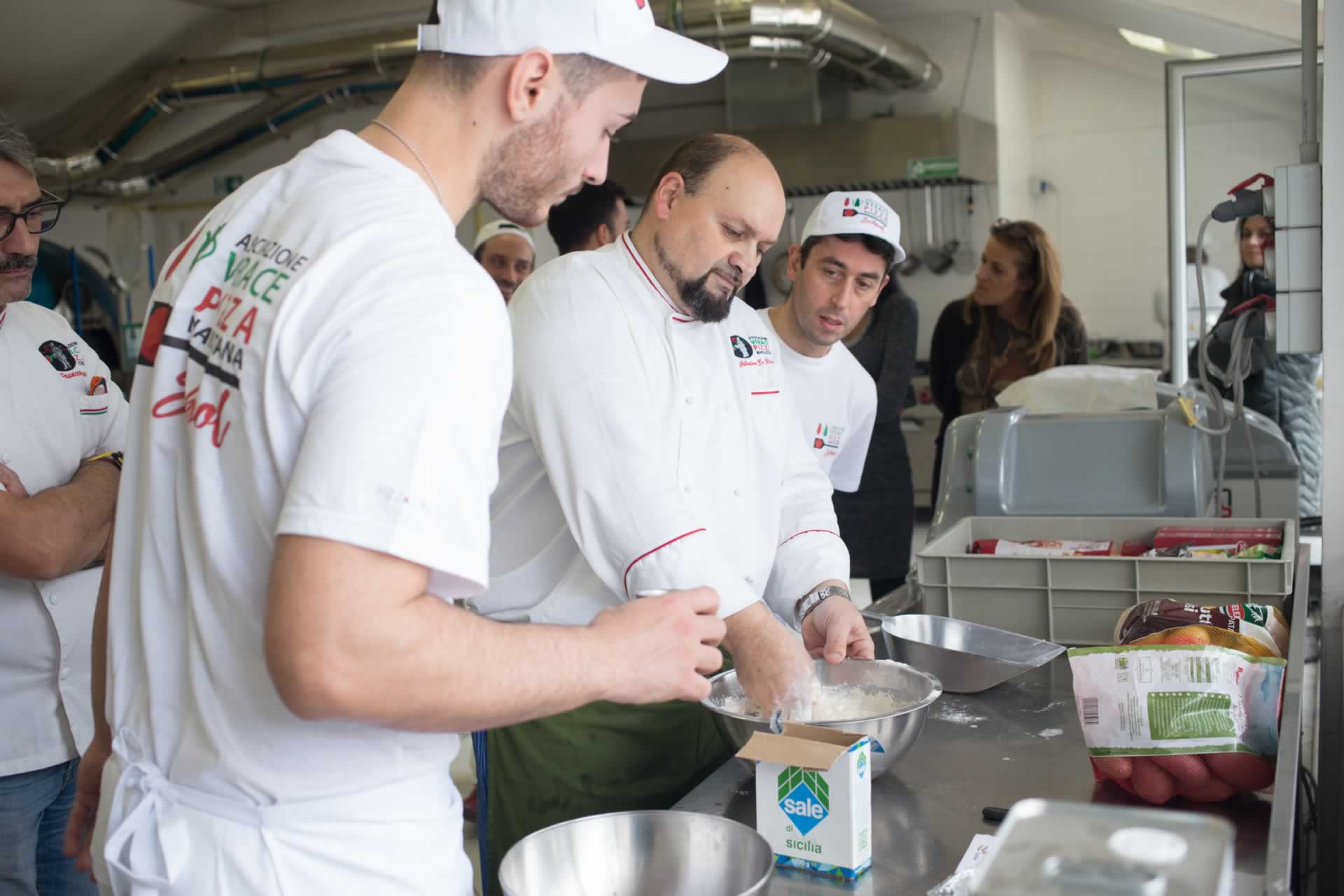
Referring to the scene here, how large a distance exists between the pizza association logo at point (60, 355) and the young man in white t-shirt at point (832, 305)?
4.92ft

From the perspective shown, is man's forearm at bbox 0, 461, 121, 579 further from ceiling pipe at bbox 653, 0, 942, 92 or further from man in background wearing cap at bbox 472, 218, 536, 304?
ceiling pipe at bbox 653, 0, 942, 92

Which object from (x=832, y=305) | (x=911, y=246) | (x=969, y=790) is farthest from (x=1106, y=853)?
(x=911, y=246)

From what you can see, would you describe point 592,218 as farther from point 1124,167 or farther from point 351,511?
point 1124,167

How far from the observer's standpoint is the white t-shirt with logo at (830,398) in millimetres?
2801

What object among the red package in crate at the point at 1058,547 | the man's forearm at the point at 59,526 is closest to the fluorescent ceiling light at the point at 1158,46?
the red package in crate at the point at 1058,547

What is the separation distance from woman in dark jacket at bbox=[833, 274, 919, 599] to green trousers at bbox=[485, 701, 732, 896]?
1943 millimetres

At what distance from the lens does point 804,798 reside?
124 cm

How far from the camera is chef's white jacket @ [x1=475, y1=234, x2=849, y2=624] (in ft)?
5.17

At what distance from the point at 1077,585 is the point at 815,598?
493mm

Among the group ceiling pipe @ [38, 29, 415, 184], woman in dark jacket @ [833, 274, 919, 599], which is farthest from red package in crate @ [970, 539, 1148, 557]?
ceiling pipe @ [38, 29, 415, 184]

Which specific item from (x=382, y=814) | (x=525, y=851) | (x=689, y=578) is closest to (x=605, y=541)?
(x=689, y=578)

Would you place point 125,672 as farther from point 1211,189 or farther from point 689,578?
point 1211,189

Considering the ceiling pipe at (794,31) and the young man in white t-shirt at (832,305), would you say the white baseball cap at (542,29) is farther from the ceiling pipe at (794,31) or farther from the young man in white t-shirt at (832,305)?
the ceiling pipe at (794,31)

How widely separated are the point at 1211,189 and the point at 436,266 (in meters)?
7.81
